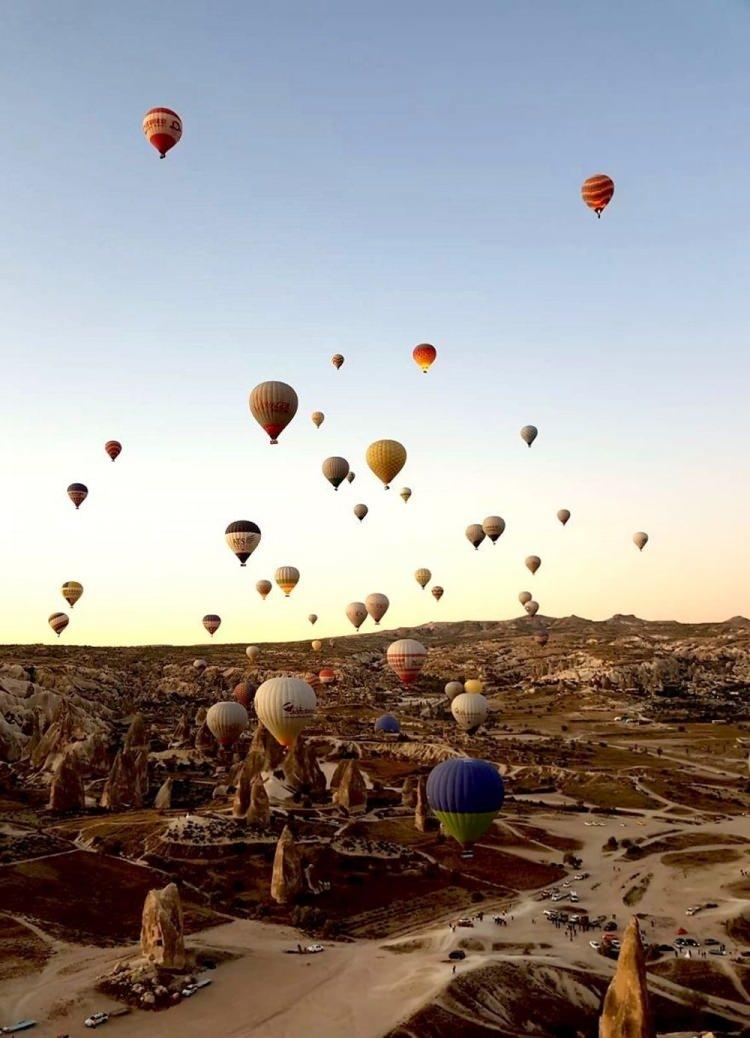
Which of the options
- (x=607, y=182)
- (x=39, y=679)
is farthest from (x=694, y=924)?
(x=39, y=679)

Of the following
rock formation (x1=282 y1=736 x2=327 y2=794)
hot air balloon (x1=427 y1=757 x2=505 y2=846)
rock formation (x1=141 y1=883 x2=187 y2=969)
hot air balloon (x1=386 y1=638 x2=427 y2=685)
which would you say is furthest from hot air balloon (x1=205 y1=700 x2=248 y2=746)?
rock formation (x1=141 y1=883 x2=187 y2=969)

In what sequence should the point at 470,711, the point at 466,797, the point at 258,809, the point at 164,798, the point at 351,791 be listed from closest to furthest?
the point at 466,797 < the point at 258,809 < the point at 351,791 < the point at 164,798 < the point at 470,711

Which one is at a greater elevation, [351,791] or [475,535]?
[475,535]

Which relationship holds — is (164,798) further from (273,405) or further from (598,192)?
(598,192)

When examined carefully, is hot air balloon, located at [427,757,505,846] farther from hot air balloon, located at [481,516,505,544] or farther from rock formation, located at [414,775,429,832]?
hot air balloon, located at [481,516,505,544]

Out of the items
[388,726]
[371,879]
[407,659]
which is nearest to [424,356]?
[407,659]

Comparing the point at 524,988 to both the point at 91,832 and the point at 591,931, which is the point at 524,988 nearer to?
the point at 591,931

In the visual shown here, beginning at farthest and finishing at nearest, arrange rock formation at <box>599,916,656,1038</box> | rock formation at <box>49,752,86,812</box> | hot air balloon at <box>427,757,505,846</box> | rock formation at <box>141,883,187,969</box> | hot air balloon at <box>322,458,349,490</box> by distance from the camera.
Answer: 1. hot air balloon at <box>322,458,349,490</box>
2. rock formation at <box>49,752,86,812</box>
3. hot air balloon at <box>427,757,505,846</box>
4. rock formation at <box>141,883,187,969</box>
5. rock formation at <box>599,916,656,1038</box>
